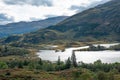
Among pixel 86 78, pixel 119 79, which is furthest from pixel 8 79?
pixel 119 79

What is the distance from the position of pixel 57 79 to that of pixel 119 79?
41246 mm

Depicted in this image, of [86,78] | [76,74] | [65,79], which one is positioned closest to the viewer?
[86,78]

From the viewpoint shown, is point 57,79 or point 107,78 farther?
point 57,79

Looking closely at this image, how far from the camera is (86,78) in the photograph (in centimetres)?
15562

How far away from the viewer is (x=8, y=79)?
182 m

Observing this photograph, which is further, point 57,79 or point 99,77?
point 57,79

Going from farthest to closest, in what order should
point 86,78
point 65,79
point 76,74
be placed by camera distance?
point 65,79 → point 76,74 → point 86,78

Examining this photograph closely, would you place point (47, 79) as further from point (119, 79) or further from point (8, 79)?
point (119, 79)

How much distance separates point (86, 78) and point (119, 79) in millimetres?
40048

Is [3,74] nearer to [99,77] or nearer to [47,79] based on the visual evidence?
[47,79]

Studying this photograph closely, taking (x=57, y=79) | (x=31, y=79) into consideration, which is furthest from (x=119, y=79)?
(x=31, y=79)

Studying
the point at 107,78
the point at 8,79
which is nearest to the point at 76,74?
the point at 107,78

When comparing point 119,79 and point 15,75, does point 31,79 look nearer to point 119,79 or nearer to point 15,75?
point 15,75

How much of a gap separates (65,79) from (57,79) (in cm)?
792
